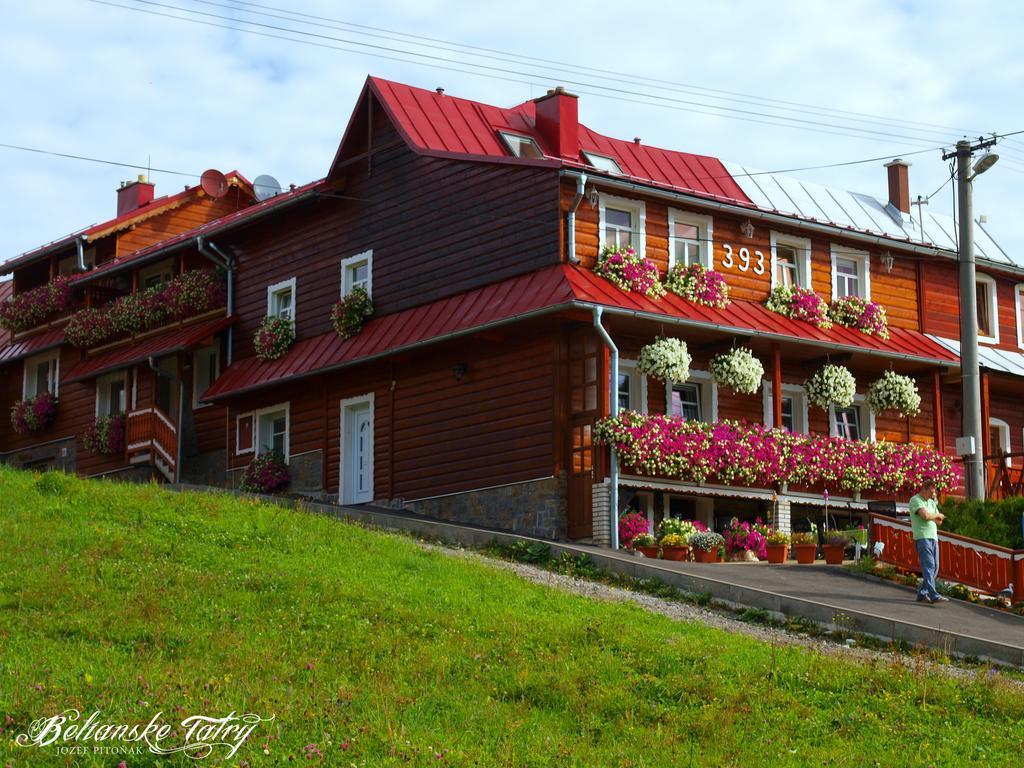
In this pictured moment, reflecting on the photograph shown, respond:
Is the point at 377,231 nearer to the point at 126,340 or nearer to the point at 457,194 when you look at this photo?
the point at 457,194

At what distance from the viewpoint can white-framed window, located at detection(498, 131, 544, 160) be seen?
31.0 m

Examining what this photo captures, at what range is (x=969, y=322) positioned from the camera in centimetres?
2572

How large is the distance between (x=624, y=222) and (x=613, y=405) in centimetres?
435

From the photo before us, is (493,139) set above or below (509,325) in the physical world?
above

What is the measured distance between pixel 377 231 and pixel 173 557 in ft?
44.5

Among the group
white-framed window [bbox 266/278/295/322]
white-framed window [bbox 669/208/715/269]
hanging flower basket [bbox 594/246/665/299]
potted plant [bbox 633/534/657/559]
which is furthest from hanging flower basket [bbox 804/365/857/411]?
white-framed window [bbox 266/278/295/322]

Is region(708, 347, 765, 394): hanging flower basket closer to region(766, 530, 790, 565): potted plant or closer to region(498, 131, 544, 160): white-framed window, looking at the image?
region(766, 530, 790, 565): potted plant

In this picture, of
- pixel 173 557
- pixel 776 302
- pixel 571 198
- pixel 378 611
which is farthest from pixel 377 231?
pixel 378 611

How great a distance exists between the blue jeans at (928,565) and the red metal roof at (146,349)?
18.6 metres

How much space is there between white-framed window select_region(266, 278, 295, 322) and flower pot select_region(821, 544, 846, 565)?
553 inches

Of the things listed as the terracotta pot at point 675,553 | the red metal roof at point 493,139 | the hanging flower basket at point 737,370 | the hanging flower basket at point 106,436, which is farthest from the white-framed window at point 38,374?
the terracotta pot at point 675,553

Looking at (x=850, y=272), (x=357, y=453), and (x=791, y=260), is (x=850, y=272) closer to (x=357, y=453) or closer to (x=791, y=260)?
(x=791, y=260)

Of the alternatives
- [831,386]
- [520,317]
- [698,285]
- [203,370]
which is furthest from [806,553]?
[203,370]

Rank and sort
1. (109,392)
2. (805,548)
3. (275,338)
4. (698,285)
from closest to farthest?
1. (805,548)
2. (698,285)
3. (275,338)
4. (109,392)
